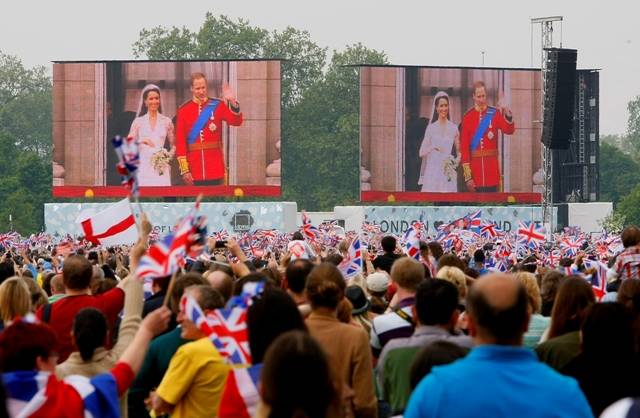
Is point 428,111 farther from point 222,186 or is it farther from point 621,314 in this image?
point 621,314

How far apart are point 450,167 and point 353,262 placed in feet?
150

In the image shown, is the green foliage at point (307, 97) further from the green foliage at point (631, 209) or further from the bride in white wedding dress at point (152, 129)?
the bride in white wedding dress at point (152, 129)

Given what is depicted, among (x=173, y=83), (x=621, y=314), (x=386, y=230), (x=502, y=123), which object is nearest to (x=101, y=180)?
(x=173, y=83)

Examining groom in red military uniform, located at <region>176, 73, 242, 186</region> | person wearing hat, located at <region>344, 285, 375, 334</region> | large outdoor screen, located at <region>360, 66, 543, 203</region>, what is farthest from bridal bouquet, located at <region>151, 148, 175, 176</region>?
person wearing hat, located at <region>344, 285, 375, 334</region>

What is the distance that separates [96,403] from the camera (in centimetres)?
550

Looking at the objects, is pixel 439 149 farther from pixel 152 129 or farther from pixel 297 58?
pixel 297 58

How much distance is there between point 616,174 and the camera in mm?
104688

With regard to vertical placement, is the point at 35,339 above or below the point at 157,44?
below

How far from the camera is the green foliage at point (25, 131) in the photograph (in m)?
80.6

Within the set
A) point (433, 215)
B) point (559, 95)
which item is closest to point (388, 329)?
point (559, 95)

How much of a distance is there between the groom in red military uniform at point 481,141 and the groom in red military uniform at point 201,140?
26.7 feet

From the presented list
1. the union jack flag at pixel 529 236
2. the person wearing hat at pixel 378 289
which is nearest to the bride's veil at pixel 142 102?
the union jack flag at pixel 529 236

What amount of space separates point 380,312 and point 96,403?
4218 mm

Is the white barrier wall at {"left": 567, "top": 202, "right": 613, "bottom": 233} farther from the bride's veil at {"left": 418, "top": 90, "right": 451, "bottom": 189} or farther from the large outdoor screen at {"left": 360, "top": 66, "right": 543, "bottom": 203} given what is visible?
the bride's veil at {"left": 418, "top": 90, "right": 451, "bottom": 189}
